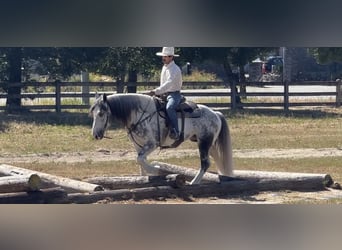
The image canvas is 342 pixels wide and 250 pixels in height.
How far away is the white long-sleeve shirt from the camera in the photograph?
895 centimetres

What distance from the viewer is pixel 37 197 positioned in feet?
24.6

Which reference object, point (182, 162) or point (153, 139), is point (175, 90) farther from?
point (182, 162)

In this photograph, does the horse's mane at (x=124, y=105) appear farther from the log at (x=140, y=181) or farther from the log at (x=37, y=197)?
the log at (x=37, y=197)

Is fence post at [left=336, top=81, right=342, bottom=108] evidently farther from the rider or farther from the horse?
the rider

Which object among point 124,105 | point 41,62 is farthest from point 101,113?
point 41,62

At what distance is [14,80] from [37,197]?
1642 centimetres

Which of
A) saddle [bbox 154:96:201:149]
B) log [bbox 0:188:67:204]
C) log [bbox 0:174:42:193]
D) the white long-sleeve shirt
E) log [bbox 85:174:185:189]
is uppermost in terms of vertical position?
the white long-sleeve shirt

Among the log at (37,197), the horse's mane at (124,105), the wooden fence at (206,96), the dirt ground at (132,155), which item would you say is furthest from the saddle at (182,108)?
the wooden fence at (206,96)

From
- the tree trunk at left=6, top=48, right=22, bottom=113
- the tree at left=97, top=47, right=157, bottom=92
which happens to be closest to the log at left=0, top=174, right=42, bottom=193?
the tree trunk at left=6, top=48, right=22, bottom=113

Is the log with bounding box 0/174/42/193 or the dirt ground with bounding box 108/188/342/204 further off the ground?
the log with bounding box 0/174/42/193

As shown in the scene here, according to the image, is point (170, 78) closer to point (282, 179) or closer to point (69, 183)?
point (69, 183)

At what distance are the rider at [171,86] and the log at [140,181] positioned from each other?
0.71 meters

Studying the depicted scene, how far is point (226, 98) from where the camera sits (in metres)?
25.2

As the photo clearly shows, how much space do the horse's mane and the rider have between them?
24 cm
